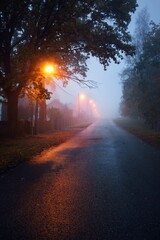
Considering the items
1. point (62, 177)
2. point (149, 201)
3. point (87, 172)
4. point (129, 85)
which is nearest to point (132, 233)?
point (149, 201)

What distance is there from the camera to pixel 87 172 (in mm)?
10648

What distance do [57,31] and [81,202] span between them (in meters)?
17.3

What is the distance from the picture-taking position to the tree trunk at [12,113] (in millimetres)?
25453

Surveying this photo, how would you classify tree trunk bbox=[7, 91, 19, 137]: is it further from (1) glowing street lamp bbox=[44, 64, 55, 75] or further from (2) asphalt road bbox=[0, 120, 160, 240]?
(2) asphalt road bbox=[0, 120, 160, 240]

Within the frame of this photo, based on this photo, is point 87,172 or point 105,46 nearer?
point 87,172

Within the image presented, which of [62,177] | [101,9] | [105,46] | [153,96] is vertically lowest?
[62,177]

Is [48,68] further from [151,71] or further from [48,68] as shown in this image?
[151,71]

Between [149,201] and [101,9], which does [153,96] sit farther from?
[149,201]

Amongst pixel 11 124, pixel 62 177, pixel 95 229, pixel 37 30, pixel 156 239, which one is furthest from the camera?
pixel 11 124

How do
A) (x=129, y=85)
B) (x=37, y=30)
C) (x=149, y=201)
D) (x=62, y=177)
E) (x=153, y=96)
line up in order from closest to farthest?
Result: (x=149, y=201) → (x=62, y=177) → (x=37, y=30) → (x=153, y=96) → (x=129, y=85)

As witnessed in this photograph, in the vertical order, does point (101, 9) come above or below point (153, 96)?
above

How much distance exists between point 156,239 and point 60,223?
5.40ft

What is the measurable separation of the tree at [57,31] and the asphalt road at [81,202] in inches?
477

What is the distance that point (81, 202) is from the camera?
688cm
